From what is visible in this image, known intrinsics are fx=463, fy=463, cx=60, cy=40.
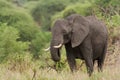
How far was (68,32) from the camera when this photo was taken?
8844mm

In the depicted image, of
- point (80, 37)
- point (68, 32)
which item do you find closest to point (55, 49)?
point (68, 32)

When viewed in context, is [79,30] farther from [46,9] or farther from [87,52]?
[46,9]

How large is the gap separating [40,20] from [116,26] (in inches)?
1682

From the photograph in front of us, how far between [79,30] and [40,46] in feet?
95.0

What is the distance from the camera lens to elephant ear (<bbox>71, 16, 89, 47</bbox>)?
888cm

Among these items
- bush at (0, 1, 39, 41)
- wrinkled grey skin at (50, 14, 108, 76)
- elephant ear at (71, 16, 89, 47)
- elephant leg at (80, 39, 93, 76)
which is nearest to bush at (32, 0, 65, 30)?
bush at (0, 1, 39, 41)

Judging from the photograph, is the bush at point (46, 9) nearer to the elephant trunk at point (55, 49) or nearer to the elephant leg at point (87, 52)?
the elephant leg at point (87, 52)

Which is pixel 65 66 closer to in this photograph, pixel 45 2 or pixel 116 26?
pixel 116 26

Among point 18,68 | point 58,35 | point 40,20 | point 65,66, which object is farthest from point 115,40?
point 40,20

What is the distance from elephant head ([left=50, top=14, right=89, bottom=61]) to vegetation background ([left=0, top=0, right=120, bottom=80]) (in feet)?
1.50

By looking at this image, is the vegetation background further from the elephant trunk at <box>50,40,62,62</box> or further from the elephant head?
the elephant head

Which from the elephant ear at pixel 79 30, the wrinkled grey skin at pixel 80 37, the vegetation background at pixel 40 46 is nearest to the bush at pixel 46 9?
the vegetation background at pixel 40 46

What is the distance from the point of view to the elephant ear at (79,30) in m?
8.88

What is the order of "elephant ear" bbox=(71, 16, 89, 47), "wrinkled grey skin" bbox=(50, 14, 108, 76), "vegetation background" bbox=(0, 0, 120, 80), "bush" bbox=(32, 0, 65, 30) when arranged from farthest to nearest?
"bush" bbox=(32, 0, 65, 30) → "elephant ear" bbox=(71, 16, 89, 47) → "wrinkled grey skin" bbox=(50, 14, 108, 76) → "vegetation background" bbox=(0, 0, 120, 80)
